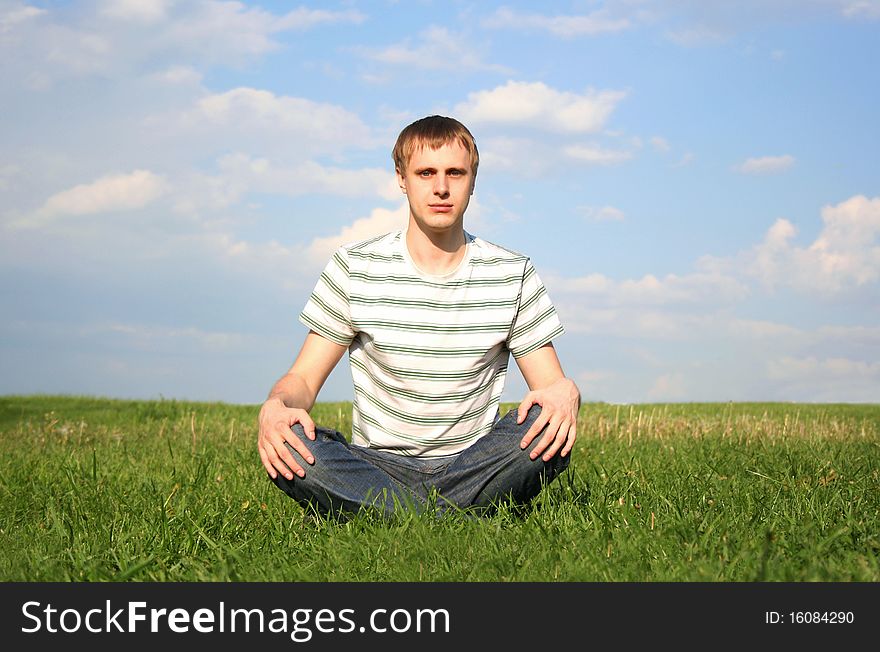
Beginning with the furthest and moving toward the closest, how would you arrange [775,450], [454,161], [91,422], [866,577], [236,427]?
[91,422], [236,427], [775,450], [454,161], [866,577]

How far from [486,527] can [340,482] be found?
82cm

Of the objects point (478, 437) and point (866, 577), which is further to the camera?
point (478, 437)

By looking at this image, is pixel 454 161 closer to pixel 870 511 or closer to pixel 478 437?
pixel 478 437

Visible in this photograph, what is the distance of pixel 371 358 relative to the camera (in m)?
4.91

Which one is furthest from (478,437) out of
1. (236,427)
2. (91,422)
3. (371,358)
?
(91,422)

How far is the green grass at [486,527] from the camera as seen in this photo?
3715 mm

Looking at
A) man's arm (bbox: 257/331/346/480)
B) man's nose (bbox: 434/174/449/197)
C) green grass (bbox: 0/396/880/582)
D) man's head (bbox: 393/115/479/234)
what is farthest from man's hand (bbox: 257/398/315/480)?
man's nose (bbox: 434/174/449/197)

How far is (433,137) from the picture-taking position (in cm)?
466

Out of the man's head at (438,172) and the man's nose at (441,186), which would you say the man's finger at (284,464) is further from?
the man's nose at (441,186)

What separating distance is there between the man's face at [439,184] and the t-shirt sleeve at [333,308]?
60cm
